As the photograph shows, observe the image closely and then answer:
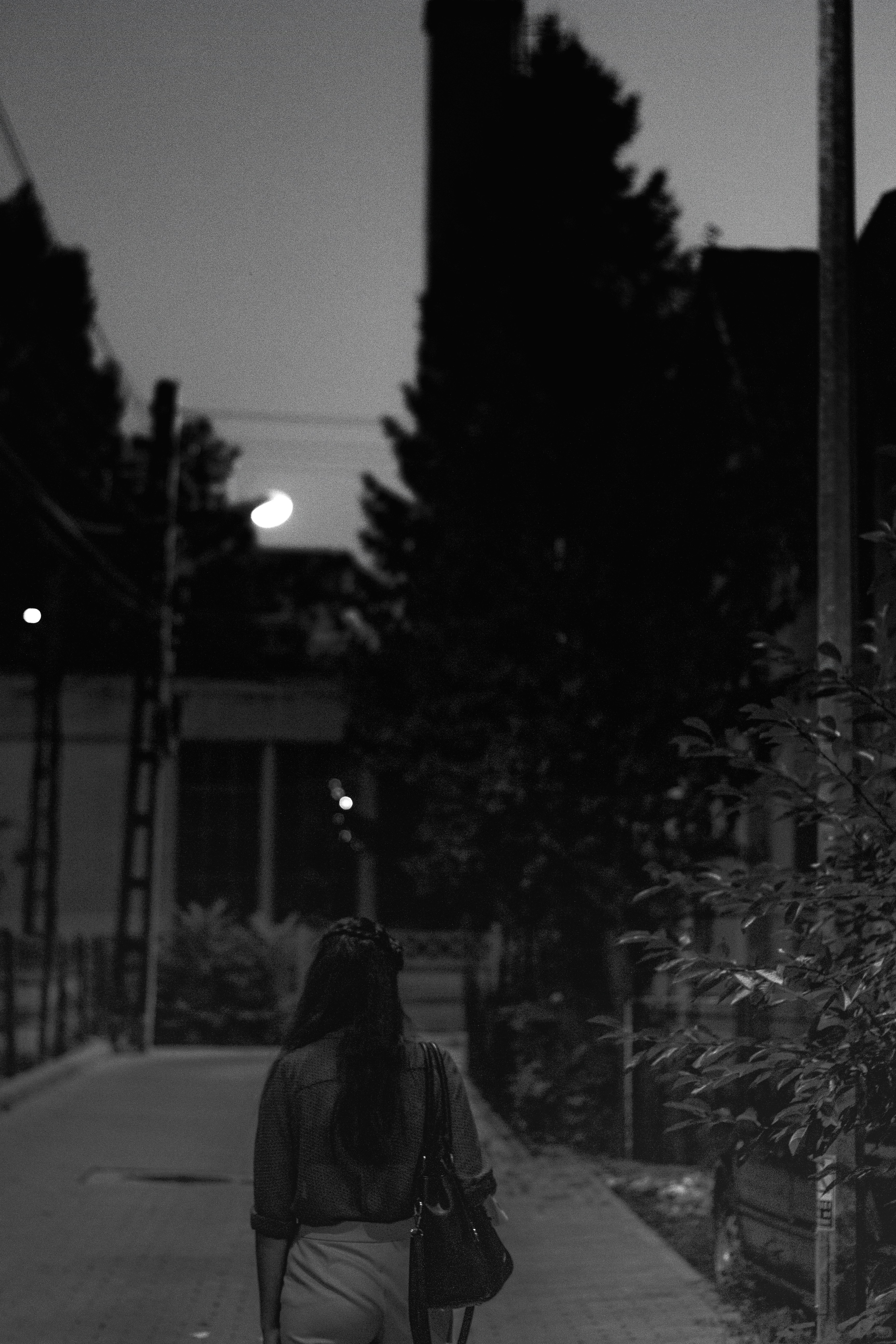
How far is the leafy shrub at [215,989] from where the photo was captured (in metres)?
28.7

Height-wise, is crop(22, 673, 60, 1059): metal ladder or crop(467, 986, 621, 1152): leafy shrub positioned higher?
crop(22, 673, 60, 1059): metal ladder

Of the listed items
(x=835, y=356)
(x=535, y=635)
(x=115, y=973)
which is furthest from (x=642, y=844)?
(x=115, y=973)

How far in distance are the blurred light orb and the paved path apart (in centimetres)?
673

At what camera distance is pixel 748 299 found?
21422 millimetres

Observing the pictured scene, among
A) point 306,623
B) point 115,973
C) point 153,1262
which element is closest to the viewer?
point 153,1262

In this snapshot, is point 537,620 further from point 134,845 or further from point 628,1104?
point 134,845

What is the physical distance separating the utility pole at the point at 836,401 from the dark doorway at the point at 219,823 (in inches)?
1139

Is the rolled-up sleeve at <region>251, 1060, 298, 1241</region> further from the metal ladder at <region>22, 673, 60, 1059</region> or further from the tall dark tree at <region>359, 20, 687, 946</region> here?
the metal ladder at <region>22, 673, 60, 1059</region>

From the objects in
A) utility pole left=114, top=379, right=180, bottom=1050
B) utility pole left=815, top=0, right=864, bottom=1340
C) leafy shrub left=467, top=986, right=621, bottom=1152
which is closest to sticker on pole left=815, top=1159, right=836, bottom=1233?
utility pole left=815, top=0, right=864, bottom=1340

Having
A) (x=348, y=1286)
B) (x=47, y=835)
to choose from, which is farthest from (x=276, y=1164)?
(x=47, y=835)

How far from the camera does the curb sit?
18.0 metres

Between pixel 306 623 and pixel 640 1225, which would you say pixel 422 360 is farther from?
pixel 640 1225

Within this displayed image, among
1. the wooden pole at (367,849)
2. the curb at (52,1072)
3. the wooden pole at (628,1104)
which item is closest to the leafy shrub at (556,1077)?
the wooden pole at (628,1104)

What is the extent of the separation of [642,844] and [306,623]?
36940 mm
